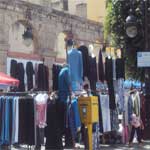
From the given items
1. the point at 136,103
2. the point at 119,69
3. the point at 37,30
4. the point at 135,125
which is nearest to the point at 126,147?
the point at 135,125

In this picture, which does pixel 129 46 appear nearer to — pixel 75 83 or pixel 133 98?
pixel 133 98

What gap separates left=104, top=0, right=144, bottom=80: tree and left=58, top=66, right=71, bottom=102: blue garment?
4.22m

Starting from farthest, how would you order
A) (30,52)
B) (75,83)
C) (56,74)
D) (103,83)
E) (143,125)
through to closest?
(30,52) < (143,125) < (103,83) < (56,74) < (75,83)

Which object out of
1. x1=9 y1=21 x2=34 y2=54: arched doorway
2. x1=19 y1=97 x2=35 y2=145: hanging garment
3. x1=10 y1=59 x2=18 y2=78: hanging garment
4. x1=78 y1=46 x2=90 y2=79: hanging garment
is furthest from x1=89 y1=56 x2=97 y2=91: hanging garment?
x1=9 y1=21 x2=34 y2=54: arched doorway

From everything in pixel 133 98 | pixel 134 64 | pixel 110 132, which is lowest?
pixel 110 132

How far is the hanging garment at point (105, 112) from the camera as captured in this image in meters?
13.6

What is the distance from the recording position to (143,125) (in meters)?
15.4

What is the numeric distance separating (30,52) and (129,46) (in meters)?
10.6

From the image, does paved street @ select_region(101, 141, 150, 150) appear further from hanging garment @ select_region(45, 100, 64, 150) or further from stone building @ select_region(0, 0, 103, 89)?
stone building @ select_region(0, 0, 103, 89)

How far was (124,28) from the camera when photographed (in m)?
15.6

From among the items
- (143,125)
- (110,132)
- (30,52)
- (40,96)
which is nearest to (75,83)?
(40,96)

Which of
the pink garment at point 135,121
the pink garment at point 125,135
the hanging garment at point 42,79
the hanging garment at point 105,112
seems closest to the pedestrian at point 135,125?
the pink garment at point 135,121

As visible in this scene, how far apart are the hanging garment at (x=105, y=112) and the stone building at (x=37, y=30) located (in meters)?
8.72

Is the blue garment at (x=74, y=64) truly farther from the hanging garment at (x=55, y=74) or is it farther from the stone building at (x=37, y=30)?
the stone building at (x=37, y=30)
